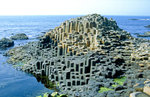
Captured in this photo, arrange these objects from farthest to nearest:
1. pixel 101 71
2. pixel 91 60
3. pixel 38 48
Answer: pixel 38 48 < pixel 91 60 < pixel 101 71

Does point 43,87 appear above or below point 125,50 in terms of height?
below

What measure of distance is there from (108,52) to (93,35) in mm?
3571

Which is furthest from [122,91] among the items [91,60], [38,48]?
[38,48]

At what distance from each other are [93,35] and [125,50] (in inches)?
174

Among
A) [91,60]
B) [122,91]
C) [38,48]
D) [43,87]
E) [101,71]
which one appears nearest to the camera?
[122,91]

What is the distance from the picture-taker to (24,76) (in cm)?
1978

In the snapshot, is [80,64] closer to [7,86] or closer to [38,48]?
[7,86]

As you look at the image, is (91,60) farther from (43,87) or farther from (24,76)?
(24,76)

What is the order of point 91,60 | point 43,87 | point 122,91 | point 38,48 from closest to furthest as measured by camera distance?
point 122,91 → point 91,60 → point 43,87 → point 38,48

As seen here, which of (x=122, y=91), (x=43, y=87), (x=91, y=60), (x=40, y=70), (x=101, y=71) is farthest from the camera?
(x=40, y=70)

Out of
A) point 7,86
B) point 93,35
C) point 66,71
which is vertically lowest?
point 7,86

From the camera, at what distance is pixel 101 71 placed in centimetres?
1431

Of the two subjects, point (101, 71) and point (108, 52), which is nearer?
point (101, 71)

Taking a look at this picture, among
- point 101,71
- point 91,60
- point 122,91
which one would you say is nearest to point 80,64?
point 91,60
